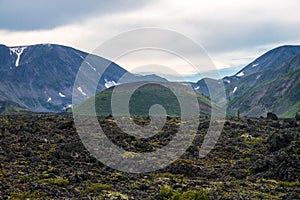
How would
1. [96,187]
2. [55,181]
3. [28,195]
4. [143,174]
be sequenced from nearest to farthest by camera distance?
[28,195] < [96,187] < [55,181] < [143,174]

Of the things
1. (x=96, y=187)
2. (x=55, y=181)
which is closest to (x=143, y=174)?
(x=96, y=187)

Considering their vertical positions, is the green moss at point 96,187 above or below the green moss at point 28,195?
below

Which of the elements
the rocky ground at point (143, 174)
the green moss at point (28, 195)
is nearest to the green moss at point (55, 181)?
the rocky ground at point (143, 174)

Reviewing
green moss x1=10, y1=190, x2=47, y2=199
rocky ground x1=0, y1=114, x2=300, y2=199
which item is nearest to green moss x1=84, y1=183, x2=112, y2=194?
rocky ground x1=0, y1=114, x2=300, y2=199

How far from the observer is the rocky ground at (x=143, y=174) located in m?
29.2

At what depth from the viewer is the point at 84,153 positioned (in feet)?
141

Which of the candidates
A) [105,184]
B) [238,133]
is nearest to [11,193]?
[105,184]

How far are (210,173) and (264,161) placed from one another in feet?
20.3

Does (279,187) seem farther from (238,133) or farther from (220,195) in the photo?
(238,133)

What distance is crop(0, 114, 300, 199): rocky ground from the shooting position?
29.2 metres

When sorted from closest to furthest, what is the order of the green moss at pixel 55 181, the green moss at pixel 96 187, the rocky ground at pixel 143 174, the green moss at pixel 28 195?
1. the green moss at pixel 28 195
2. the rocky ground at pixel 143 174
3. the green moss at pixel 96 187
4. the green moss at pixel 55 181

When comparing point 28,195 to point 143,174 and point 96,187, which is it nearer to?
point 96,187

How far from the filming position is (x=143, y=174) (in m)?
37.3

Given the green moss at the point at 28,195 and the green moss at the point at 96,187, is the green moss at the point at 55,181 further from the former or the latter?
the green moss at the point at 28,195
